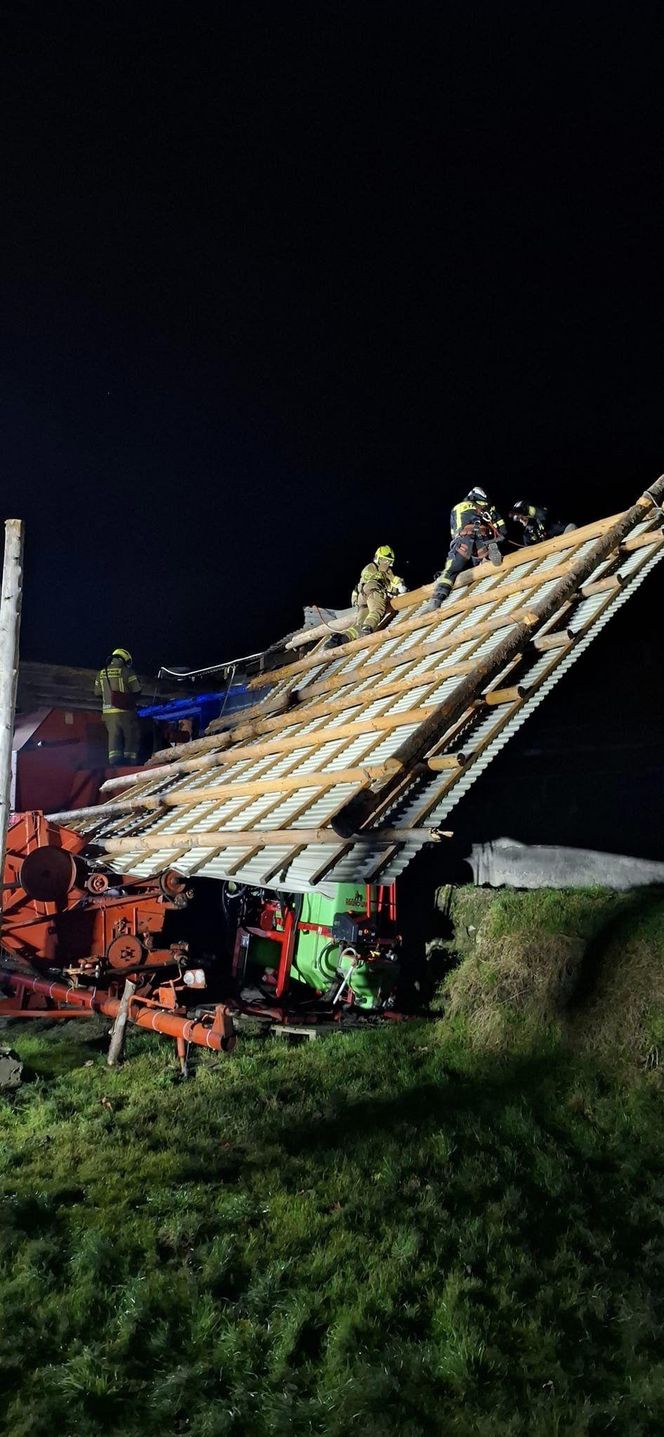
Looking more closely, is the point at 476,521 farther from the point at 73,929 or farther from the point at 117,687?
the point at 73,929

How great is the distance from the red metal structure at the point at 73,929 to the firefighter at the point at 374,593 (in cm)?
478

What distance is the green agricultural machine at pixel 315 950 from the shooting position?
9492mm

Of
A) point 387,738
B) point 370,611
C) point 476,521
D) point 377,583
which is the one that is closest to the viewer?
point 387,738

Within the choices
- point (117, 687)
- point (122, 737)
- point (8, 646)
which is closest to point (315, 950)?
point (8, 646)

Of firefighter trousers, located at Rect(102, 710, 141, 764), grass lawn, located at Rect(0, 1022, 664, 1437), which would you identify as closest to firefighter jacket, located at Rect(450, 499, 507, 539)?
grass lawn, located at Rect(0, 1022, 664, 1437)

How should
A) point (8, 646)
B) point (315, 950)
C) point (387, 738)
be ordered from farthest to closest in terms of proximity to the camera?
point (315, 950)
point (387, 738)
point (8, 646)

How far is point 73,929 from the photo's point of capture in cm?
927

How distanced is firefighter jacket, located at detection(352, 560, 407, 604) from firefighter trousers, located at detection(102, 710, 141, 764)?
5.73 meters

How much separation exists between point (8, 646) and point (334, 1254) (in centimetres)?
503

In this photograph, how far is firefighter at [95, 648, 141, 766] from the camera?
46.8 ft

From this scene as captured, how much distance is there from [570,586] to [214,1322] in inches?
260

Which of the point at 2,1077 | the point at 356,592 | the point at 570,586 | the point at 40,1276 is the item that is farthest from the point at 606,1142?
the point at 356,592

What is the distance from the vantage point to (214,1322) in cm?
374

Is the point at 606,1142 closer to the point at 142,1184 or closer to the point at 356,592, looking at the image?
the point at 142,1184
